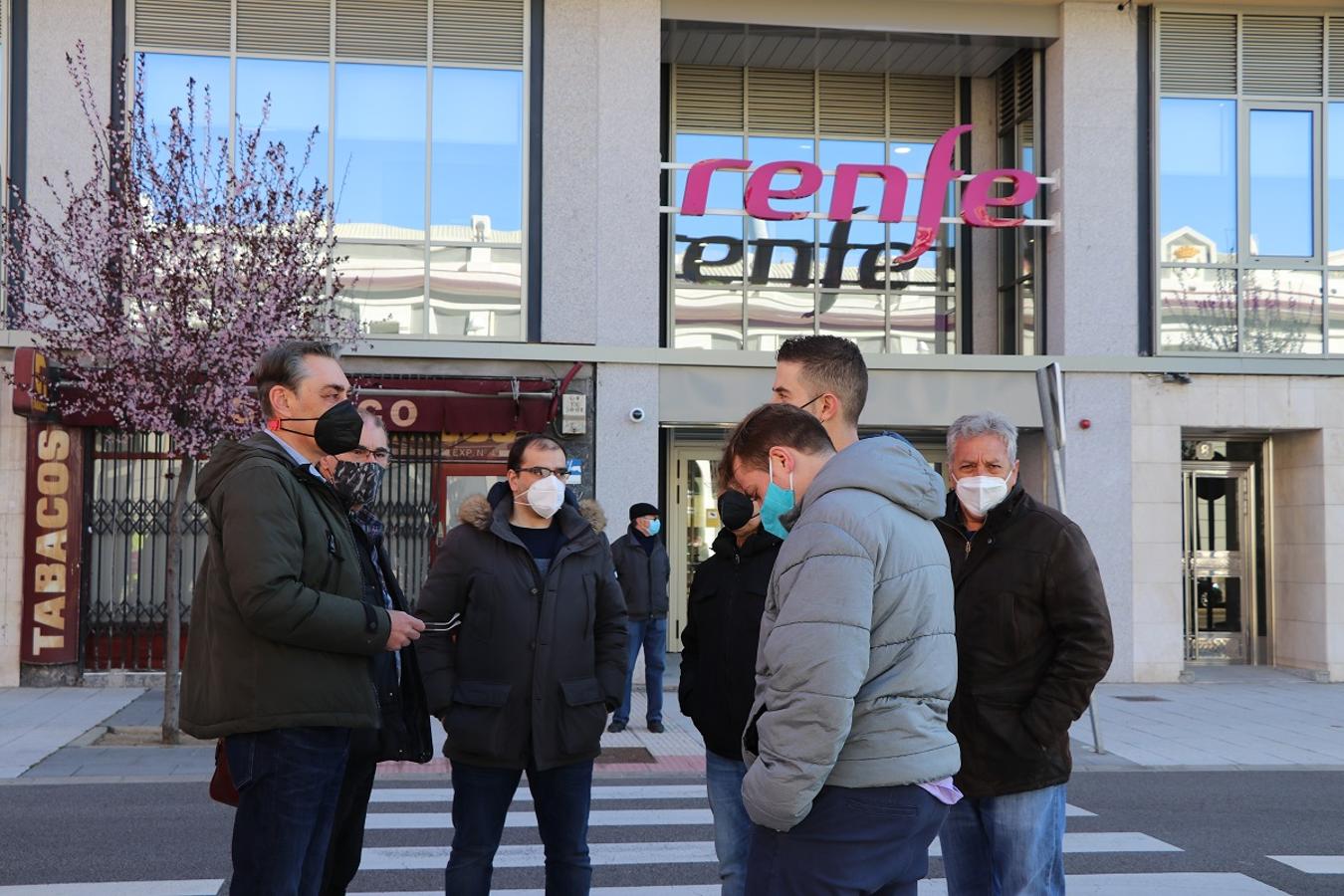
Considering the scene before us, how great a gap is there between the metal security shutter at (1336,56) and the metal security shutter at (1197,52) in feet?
4.15

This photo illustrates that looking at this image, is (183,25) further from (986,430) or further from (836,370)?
Answer: (836,370)

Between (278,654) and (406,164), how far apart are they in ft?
41.5

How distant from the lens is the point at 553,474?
17.1ft

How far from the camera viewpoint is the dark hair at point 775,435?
3592 millimetres

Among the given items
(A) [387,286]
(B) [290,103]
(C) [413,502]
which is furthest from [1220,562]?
(B) [290,103]

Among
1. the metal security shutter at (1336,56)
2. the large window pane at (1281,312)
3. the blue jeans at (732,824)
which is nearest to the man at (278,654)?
the blue jeans at (732,824)

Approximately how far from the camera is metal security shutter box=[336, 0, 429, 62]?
15.8 metres

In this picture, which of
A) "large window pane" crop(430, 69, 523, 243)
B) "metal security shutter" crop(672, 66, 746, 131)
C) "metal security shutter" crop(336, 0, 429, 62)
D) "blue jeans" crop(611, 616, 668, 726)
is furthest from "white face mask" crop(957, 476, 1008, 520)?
"metal security shutter" crop(672, 66, 746, 131)

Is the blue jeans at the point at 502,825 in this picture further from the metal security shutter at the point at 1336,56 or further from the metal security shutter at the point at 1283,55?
the metal security shutter at the point at 1336,56

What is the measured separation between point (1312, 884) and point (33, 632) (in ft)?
41.4

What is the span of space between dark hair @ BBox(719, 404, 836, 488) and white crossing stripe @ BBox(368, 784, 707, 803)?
591cm

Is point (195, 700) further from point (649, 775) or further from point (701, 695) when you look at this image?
point (649, 775)

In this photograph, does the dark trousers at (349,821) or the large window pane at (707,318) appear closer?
the dark trousers at (349,821)

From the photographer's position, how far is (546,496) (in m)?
5.11
